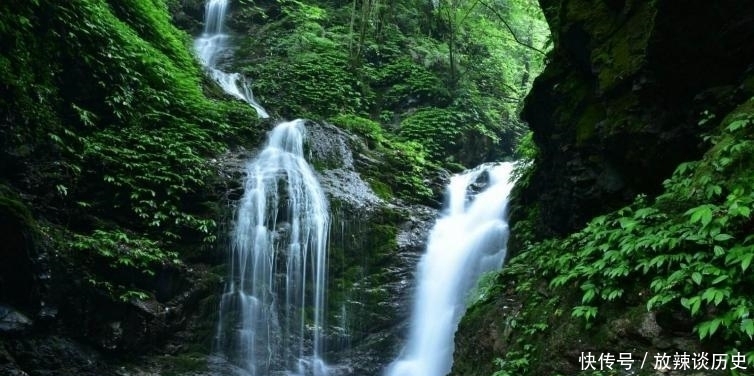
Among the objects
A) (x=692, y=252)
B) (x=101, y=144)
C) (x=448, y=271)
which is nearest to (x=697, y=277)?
(x=692, y=252)

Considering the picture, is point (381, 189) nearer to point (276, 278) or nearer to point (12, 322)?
point (276, 278)

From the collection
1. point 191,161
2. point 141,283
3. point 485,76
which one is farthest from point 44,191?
point 485,76

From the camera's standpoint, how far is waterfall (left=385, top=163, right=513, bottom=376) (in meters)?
9.42

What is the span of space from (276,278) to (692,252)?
724 centimetres

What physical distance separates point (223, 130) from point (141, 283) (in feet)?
13.5

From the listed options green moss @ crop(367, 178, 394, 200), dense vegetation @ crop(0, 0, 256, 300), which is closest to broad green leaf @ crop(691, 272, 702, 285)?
dense vegetation @ crop(0, 0, 256, 300)

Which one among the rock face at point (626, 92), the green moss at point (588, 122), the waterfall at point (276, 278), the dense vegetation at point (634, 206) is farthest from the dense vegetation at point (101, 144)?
the green moss at point (588, 122)

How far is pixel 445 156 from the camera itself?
1533 cm

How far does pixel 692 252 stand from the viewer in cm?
379

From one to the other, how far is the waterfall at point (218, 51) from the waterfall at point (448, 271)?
573 cm

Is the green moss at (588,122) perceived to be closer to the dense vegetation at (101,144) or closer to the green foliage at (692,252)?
the green foliage at (692,252)

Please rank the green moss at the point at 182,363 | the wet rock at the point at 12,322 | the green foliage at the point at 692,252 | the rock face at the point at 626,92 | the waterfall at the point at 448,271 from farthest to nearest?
the waterfall at the point at 448,271, the green moss at the point at 182,363, the wet rock at the point at 12,322, the rock face at the point at 626,92, the green foliage at the point at 692,252

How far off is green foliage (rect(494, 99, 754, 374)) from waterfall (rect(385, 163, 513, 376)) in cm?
460

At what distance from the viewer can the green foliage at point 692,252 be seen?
334 centimetres
